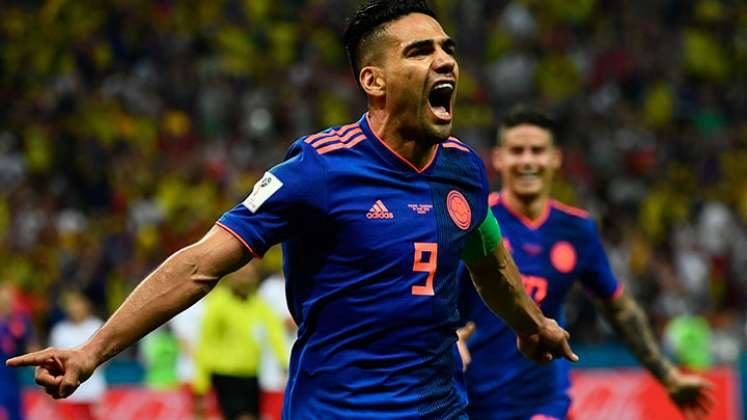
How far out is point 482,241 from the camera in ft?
15.1

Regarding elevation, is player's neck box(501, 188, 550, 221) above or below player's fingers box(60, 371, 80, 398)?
above

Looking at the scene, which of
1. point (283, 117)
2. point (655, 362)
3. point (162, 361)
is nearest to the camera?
point (655, 362)

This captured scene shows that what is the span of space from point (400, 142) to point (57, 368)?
135 centimetres

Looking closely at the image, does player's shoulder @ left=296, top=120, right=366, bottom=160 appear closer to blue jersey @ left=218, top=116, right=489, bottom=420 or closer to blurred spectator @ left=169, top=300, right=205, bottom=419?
blue jersey @ left=218, top=116, right=489, bottom=420

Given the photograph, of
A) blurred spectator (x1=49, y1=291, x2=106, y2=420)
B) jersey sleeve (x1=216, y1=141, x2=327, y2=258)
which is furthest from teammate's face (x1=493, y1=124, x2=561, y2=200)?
blurred spectator (x1=49, y1=291, x2=106, y2=420)

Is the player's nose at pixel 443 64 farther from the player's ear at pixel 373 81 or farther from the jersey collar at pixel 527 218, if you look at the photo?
the jersey collar at pixel 527 218

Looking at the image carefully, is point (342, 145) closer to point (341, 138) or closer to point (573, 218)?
point (341, 138)

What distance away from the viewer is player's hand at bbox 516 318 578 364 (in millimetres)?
4785

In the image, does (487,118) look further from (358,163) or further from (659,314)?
(358,163)

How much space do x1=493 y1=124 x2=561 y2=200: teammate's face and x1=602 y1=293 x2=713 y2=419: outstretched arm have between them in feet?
2.39

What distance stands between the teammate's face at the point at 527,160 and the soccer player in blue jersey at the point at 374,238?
8.58 feet

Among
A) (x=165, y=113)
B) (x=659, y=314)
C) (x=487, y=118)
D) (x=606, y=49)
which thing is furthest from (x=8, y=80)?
(x=659, y=314)

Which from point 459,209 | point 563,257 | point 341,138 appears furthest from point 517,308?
point 563,257

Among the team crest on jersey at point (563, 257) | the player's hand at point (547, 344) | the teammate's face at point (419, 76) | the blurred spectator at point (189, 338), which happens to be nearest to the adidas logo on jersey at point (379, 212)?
the teammate's face at point (419, 76)
